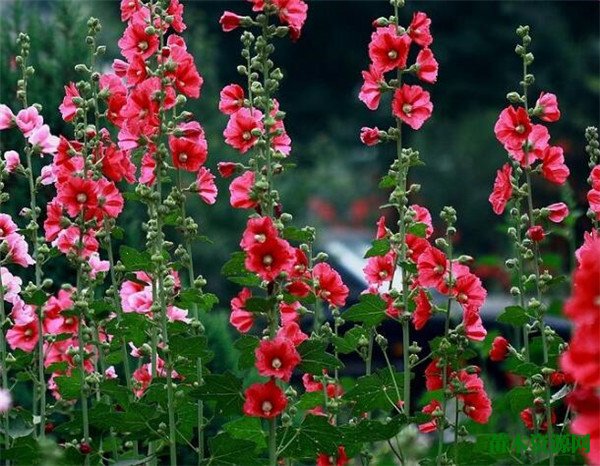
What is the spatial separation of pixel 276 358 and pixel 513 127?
0.89 metres

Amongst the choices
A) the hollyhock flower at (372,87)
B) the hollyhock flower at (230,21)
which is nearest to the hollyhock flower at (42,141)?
the hollyhock flower at (230,21)

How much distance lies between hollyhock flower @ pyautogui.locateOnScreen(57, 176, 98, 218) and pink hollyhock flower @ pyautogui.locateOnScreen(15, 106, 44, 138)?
1.42 feet

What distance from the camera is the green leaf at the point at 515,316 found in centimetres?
333

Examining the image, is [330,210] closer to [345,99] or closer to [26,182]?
[345,99]

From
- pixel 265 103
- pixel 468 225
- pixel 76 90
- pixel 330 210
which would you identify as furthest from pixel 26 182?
pixel 330 210

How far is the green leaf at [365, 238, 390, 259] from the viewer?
10.9ft

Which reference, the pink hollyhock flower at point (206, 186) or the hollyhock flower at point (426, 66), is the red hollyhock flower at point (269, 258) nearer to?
the pink hollyhock flower at point (206, 186)

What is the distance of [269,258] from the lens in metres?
2.92

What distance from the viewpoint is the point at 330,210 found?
2520 cm

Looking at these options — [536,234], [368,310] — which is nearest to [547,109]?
[536,234]

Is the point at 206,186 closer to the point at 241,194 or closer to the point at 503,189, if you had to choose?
the point at 241,194

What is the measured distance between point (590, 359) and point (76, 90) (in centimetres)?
190

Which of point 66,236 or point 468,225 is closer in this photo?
point 66,236

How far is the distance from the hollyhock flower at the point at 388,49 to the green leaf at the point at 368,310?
1.84 feet
